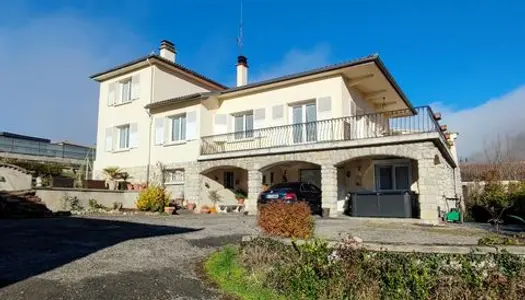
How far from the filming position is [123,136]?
2373 centimetres

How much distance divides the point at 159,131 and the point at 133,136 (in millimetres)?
2090

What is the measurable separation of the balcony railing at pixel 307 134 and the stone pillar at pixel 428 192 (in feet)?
4.62

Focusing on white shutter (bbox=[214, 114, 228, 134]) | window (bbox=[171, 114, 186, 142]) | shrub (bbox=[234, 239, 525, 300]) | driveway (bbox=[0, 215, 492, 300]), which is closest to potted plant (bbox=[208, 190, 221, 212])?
white shutter (bbox=[214, 114, 228, 134])

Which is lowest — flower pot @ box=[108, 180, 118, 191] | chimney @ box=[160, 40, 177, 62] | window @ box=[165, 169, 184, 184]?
flower pot @ box=[108, 180, 118, 191]

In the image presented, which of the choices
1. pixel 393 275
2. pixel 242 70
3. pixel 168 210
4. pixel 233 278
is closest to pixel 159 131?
pixel 168 210

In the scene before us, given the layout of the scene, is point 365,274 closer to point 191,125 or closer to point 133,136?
point 191,125

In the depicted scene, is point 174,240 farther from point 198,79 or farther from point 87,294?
point 198,79

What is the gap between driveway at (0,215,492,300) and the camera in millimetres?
4902


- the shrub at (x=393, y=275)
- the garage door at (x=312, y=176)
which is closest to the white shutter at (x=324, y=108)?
the garage door at (x=312, y=176)

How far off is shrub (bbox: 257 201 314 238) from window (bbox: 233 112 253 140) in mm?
13108

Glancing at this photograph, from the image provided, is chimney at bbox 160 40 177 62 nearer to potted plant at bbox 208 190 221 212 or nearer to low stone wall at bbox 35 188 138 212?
low stone wall at bbox 35 188 138 212

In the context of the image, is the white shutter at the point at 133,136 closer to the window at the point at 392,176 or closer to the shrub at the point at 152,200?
the shrub at the point at 152,200

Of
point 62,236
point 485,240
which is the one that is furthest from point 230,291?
point 62,236

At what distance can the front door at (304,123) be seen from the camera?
1771cm
